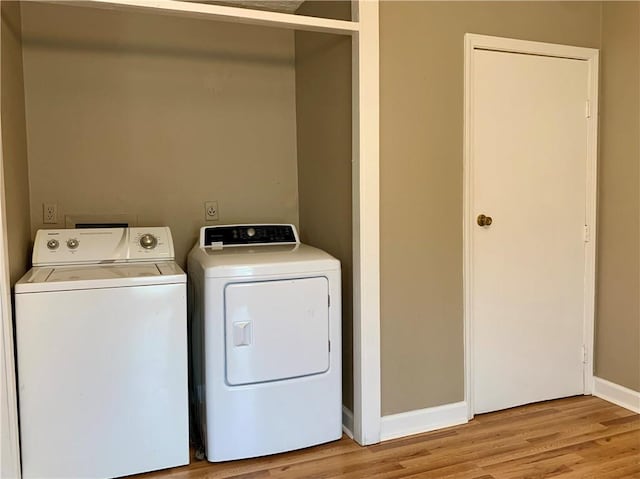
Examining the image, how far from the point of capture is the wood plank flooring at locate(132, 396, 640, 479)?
233cm

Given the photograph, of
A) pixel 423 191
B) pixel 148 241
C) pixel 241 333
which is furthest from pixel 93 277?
pixel 423 191

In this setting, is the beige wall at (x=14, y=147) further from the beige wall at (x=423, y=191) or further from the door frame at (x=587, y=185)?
the door frame at (x=587, y=185)

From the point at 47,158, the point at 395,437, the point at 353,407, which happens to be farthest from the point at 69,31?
the point at 395,437

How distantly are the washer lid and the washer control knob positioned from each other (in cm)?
19

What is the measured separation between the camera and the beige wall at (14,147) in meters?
2.21

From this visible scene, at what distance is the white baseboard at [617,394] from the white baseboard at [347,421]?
148 cm

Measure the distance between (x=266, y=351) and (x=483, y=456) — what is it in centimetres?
107

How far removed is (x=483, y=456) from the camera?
97.0 inches

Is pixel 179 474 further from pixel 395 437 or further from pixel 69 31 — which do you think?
pixel 69 31

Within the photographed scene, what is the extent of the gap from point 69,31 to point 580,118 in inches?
107

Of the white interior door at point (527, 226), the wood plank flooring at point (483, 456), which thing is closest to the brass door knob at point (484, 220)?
the white interior door at point (527, 226)

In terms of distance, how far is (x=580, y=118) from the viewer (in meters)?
3.01

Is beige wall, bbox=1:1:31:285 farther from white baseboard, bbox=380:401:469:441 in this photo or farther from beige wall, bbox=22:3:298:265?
white baseboard, bbox=380:401:469:441

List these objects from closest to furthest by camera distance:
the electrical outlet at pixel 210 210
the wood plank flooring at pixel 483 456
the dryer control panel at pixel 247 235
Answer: the wood plank flooring at pixel 483 456, the dryer control panel at pixel 247 235, the electrical outlet at pixel 210 210
